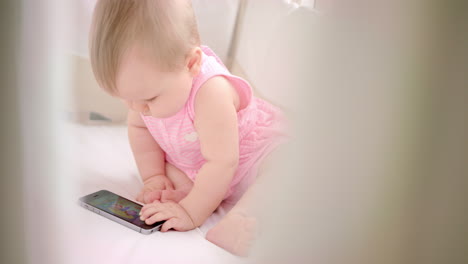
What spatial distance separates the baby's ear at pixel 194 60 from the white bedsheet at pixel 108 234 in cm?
15

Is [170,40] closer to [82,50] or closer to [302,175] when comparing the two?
[82,50]

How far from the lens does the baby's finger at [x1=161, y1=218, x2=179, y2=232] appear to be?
0.52 meters

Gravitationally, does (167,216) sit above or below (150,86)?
below

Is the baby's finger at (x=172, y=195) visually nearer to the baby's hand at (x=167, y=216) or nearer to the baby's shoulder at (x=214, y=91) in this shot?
the baby's hand at (x=167, y=216)

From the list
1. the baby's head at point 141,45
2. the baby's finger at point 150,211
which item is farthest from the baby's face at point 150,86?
the baby's finger at point 150,211

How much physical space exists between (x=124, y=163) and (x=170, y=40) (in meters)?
0.28

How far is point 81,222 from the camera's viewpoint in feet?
1.32

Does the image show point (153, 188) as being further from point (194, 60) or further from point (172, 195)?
point (194, 60)

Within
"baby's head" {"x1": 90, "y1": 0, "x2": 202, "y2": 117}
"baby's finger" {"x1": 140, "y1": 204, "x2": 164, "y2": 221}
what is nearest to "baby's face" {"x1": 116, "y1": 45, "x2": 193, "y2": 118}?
"baby's head" {"x1": 90, "y1": 0, "x2": 202, "y2": 117}

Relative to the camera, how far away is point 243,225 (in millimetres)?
417

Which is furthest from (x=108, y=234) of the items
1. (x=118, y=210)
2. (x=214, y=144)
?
(x=214, y=144)

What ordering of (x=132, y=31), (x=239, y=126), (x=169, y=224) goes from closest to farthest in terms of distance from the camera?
(x=132, y=31) < (x=169, y=224) < (x=239, y=126)

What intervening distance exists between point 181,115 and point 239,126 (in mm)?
101

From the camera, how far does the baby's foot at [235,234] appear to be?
34cm
